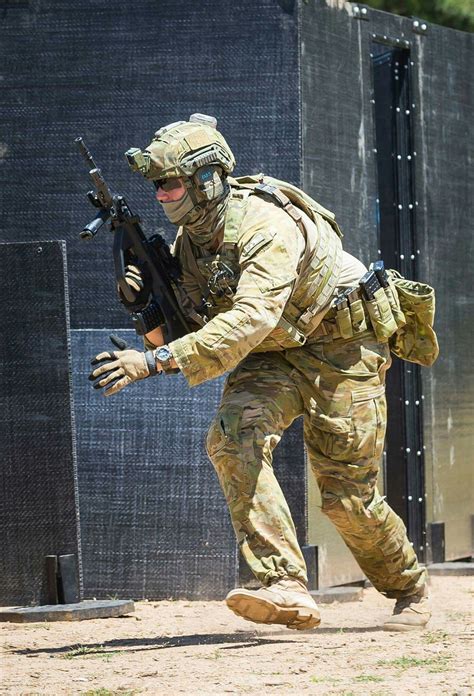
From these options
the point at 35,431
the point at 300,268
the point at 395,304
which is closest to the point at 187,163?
the point at 300,268

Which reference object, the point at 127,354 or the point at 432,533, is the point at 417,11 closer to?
the point at 432,533

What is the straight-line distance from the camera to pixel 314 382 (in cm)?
537

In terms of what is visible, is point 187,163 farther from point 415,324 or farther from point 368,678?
point 368,678

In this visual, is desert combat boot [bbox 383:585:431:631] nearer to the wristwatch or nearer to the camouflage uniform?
the camouflage uniform

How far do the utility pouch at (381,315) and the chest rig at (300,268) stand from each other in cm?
18

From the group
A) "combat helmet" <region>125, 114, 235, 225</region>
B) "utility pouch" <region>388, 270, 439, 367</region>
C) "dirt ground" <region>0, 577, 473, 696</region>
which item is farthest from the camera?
"utility pouch" <region>388, 270, 439, 367</region>

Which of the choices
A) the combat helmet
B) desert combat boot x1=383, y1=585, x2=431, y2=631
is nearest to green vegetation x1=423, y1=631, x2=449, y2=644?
desert combat boot x1=383, y1=585, x2=431, y2=631

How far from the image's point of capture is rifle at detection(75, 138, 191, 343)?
5.32 m

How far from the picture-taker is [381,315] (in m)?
5.45

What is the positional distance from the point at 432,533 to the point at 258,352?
8.43ft

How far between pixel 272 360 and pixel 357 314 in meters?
0.38

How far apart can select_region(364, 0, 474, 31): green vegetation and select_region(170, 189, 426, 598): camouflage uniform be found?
9.42 meters

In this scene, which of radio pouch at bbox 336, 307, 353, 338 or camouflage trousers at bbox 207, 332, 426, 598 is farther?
radio pouch at bbox 336, 307, 353, 338

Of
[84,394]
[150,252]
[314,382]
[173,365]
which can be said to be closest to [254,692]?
[173,365]
